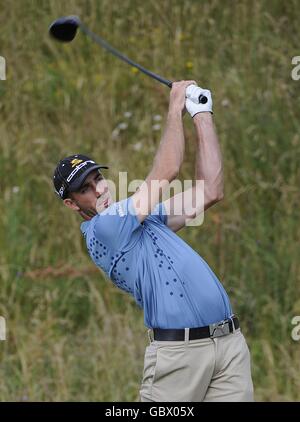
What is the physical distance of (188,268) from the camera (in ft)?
14.9

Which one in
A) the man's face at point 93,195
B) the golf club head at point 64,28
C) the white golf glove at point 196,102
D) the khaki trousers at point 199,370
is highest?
the golf club head at point 64,28

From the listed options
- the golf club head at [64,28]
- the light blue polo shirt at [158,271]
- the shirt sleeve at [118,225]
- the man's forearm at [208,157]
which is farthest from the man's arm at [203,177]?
the golf club head at [64,28]

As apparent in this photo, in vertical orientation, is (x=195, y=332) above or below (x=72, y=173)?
below

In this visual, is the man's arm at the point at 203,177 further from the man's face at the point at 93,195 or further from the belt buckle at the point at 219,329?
the belt buckle at the point at 219,329

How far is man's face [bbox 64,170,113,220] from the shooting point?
4750 millimetres

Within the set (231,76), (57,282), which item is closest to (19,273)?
(57,282)

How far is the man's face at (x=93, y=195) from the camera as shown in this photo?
4.75 meters

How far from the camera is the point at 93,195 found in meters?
4.78

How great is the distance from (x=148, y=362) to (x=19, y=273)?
315cm

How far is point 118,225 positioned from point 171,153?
1.17 ft

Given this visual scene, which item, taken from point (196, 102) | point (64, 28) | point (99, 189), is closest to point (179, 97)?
point (196, 102)

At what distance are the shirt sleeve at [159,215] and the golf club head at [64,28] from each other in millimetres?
982

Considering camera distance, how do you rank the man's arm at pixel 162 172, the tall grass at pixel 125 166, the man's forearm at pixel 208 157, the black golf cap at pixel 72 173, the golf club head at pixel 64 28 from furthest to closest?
the tall grass at pixel 125 166, the golf club head at pixel 64 28, the black golf cap at pixel 72 173, the man's forearm at pixel 208 157, the man's arm at pixel 162 172

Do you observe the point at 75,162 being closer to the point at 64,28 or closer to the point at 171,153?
the point at 171,153
